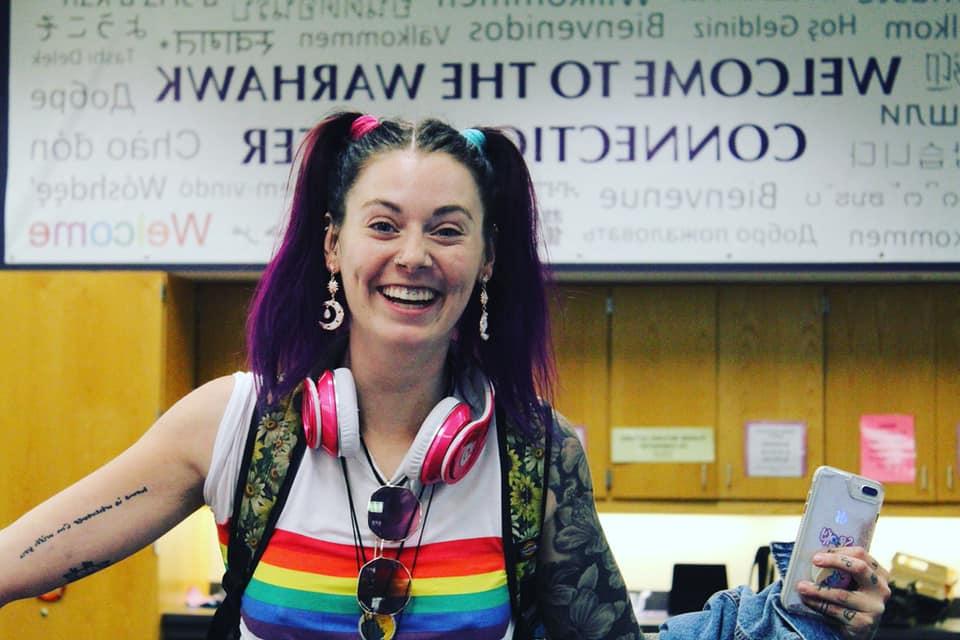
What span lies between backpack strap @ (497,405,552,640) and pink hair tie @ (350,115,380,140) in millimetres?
394

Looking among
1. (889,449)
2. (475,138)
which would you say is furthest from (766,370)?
(475,138)

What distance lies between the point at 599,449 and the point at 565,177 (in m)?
0.99

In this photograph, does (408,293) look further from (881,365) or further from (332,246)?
(881,365)

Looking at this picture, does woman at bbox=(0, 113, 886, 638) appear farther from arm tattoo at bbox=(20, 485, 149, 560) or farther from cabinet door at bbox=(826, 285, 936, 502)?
cabinet door at bbox=(826, 285, 936, 502)

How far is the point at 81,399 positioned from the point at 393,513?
2.74m

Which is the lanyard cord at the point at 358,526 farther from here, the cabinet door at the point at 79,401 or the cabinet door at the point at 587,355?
Result: the cabinet door at the point at 587,355

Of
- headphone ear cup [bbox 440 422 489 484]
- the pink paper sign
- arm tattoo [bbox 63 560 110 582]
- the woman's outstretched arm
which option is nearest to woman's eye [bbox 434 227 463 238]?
headphone ear cup [bbox 440 422 489 484]

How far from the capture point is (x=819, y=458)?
3977 millimetres

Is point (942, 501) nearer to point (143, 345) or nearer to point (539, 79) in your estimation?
point (539, 79)

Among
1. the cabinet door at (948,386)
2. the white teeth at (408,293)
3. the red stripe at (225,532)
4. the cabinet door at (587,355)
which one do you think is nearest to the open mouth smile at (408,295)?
the white teeth at (408,293)

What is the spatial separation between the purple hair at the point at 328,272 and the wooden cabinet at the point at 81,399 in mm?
2498

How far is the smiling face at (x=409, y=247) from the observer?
50.4 inches

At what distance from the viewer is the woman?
1286 millimetres

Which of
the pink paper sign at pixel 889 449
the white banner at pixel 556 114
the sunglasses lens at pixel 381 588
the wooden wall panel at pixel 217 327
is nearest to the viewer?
the sunglasses lens at pixel 381 588
